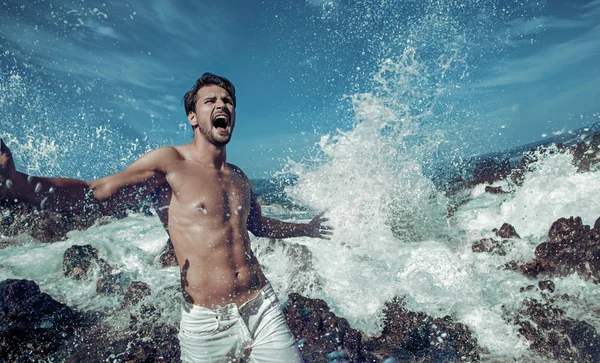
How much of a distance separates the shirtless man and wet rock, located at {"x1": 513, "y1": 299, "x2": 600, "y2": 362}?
3.17 metres

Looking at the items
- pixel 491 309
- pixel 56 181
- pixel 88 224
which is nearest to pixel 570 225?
pixel 491 309

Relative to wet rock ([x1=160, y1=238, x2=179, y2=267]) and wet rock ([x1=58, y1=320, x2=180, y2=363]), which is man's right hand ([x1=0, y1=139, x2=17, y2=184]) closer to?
wet rock ([x1=58, y1=320, x2=180, y2=363])

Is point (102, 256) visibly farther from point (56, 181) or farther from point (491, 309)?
point (491, 309)

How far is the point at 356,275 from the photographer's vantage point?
5.97 m

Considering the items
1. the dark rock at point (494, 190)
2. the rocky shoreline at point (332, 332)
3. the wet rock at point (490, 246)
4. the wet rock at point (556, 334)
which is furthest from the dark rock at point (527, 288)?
the dark rock at point (494, 190)

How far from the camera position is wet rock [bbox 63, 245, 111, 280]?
5.96 m

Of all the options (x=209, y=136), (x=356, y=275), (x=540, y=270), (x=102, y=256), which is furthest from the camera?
(x=102, y=256)

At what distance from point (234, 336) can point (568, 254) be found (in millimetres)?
5228

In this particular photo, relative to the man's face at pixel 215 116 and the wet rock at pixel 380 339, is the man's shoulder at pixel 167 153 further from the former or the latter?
the wet rock at pixel 380 339

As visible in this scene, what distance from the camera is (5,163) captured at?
158 cm

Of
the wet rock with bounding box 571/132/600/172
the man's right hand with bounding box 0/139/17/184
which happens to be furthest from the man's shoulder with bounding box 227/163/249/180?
the wet rock with bounding box 571/132/600/172

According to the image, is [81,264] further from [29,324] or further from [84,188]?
[84,188]

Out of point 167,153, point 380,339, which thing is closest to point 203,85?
point 167,153

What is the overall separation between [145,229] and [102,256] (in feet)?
8.77
